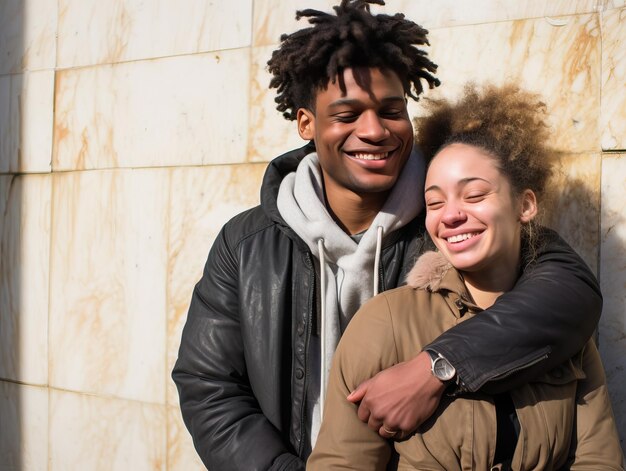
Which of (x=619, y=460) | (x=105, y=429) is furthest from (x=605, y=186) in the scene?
Result: (x=105, y=429)

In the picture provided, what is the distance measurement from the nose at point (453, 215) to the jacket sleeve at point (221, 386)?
2.98 ft

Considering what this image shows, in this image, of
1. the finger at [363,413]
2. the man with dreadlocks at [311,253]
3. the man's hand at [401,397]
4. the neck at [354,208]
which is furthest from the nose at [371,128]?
the finger at [363,413]

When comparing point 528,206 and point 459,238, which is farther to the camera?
point 528,206

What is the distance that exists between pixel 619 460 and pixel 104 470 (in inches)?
122

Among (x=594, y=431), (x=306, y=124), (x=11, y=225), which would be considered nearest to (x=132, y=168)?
(x=11, y=225)

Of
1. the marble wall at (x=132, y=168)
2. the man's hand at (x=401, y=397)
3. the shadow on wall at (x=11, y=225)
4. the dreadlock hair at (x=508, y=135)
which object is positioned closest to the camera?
Result: the man's hand at (x=401, y=397)

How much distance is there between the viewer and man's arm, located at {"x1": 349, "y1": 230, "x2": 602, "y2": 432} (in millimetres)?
2047

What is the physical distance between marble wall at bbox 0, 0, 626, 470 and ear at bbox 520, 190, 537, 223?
32.9 inches

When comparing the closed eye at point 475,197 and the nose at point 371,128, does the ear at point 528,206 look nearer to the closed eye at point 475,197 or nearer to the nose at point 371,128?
the closed eye at point 475,197

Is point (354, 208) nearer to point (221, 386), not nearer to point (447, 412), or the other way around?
point (221, 386)

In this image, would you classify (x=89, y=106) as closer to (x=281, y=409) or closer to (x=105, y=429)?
(x=105, y=429)

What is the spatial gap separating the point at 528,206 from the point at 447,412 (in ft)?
2.22

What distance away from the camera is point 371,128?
8.41 ft

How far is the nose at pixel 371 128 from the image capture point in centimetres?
256
